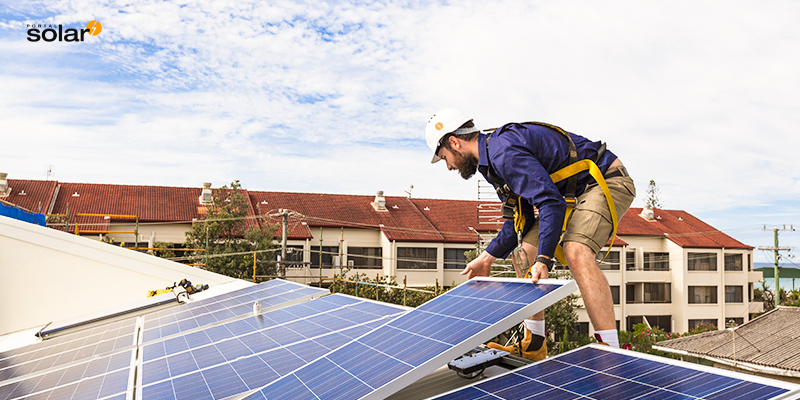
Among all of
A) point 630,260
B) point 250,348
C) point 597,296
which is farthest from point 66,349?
point 630,260

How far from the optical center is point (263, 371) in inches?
134

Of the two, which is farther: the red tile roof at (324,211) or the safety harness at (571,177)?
the red tile roof at (324,211)

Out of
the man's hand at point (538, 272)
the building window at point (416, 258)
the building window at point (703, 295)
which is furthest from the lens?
the building window at point (703, 295)

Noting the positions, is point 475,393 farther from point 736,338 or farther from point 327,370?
point 736,338

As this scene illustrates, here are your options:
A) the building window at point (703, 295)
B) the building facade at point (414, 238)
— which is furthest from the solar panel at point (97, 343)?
the building window at point (703, 295)

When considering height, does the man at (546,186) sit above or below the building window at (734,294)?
above

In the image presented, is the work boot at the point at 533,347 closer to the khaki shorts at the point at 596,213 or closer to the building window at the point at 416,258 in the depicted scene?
the khaki shorts at the point at 596,213

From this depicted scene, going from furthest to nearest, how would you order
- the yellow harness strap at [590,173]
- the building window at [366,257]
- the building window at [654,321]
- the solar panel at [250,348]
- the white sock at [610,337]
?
1. the building window at [654,321]
2. the building window at [366,257]
3. the yellow harness strap at [590,173]
4. the white sock at [610,337]
5. the solar panel at [250,348]

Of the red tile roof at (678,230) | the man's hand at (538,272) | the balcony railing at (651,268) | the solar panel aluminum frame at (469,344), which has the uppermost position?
the man's hand at (538,272)

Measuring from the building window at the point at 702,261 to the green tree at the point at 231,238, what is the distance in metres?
36.4

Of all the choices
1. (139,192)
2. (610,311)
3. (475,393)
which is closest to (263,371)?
(475,393)

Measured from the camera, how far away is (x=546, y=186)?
3383 mm

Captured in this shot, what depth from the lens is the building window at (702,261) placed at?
45603mm

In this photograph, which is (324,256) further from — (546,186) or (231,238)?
(546,186)
